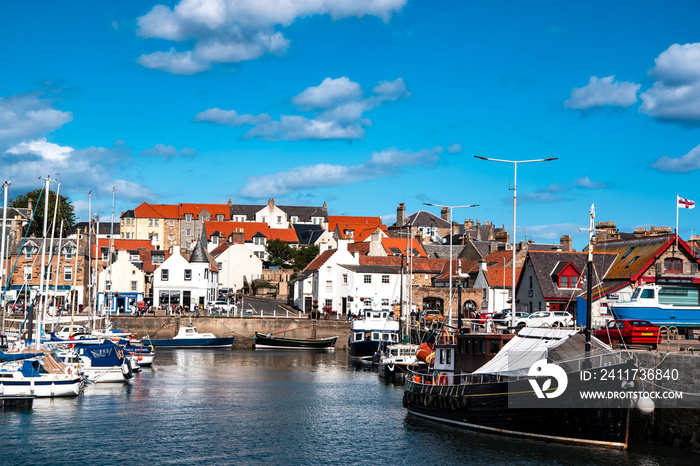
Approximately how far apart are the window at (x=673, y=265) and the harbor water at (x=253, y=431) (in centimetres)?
2473

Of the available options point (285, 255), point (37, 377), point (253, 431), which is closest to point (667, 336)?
point (253, 431)

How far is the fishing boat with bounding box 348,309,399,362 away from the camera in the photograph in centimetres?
7500

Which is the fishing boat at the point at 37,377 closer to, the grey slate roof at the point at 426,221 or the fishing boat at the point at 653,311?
the fishing boat at the point at 653,311

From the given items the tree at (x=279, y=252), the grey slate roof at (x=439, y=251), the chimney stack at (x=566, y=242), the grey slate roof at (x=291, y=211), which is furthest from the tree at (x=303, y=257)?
the chimney stack at (x=566, y=242)

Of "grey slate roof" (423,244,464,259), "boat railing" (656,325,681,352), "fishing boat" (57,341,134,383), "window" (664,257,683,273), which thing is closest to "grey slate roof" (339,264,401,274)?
"grey slate roof" (423,244,464,259)

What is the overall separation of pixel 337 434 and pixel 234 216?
138 metres

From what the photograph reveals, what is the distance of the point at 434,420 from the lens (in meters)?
38.9

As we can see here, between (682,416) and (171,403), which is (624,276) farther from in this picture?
(171,403)

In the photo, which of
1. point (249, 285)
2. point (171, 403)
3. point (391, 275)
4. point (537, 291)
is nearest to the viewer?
point (171, 403)

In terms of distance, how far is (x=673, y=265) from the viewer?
61.3m

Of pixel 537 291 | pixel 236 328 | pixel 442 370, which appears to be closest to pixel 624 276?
pixel 537 291

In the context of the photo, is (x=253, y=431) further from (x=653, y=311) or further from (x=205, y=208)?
(x=205, y=208)

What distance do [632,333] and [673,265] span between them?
2678 centimetres

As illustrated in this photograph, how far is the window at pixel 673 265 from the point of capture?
6125 centimetres
